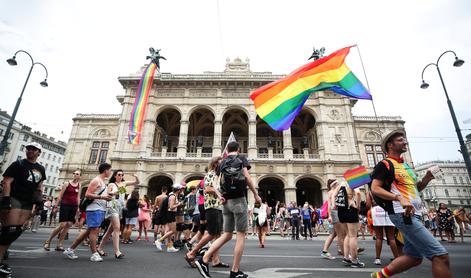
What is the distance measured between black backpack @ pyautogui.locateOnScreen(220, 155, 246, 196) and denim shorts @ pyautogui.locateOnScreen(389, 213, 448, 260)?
172 centimetres

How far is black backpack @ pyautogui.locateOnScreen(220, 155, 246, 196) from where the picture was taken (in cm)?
311

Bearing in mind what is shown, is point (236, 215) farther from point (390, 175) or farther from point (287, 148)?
point (287, 148)

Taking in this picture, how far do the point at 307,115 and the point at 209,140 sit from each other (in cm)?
1159

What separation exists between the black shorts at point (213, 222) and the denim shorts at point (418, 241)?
8.48ft

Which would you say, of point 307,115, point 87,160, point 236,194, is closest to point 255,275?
point 236,194

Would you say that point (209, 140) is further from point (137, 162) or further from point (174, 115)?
point (137, 162)

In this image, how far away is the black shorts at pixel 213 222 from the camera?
3.89 m

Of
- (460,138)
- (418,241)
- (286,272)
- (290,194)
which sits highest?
(460,138)

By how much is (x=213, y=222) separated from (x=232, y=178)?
1.31 m

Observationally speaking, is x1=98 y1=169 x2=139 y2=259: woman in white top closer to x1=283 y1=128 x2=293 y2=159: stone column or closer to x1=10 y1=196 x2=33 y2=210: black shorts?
x1=10 y1=196 x2=33 y2=210: black shorts

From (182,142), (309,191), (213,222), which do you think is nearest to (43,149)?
(182,142)

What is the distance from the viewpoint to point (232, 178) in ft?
10.2

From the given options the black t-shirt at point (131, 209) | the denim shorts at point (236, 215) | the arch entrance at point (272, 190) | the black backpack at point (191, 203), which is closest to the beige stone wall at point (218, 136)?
the arch entrance at point (272, 190)

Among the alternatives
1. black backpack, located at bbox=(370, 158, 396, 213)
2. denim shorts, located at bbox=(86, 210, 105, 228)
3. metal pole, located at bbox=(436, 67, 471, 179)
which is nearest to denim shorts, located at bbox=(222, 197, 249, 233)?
black backpack, located at bbox=(370, 158, 396, 213)
